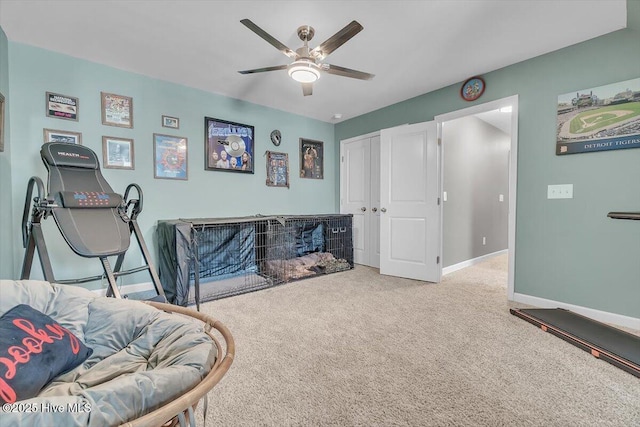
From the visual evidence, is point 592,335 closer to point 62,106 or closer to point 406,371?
point 406,371

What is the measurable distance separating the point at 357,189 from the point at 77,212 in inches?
144

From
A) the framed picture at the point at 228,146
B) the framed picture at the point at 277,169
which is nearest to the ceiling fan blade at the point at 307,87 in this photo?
the framed picture at the point at 228,146

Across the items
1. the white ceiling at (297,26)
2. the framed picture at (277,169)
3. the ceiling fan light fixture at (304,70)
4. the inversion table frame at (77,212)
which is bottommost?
the inversion table frame at (77,212)

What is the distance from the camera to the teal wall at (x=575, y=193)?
225 centimetres

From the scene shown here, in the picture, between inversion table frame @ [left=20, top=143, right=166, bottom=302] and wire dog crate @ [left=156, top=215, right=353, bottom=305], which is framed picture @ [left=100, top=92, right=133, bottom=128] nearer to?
inversion table frame @ [left=20, top=143, right=166, bottom=302]

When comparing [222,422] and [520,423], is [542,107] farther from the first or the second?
[222,422]

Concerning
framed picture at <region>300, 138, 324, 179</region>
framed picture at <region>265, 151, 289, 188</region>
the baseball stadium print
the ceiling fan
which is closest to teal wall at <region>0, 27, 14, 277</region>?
the ceiling fan

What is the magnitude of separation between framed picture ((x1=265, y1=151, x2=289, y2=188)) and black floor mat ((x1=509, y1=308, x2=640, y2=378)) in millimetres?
3328

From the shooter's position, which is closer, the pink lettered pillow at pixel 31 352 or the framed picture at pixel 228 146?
the pink lettered pillow at pixel 31 352

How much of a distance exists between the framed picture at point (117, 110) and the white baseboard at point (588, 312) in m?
4.67

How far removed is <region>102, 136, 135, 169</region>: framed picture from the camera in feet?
9.42

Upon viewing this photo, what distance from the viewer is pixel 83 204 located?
1.99m

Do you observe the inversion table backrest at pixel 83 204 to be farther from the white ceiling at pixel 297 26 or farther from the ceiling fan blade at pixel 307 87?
the ceiling fan blade at pixel 307 87

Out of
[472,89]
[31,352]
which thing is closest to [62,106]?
[31,352]
